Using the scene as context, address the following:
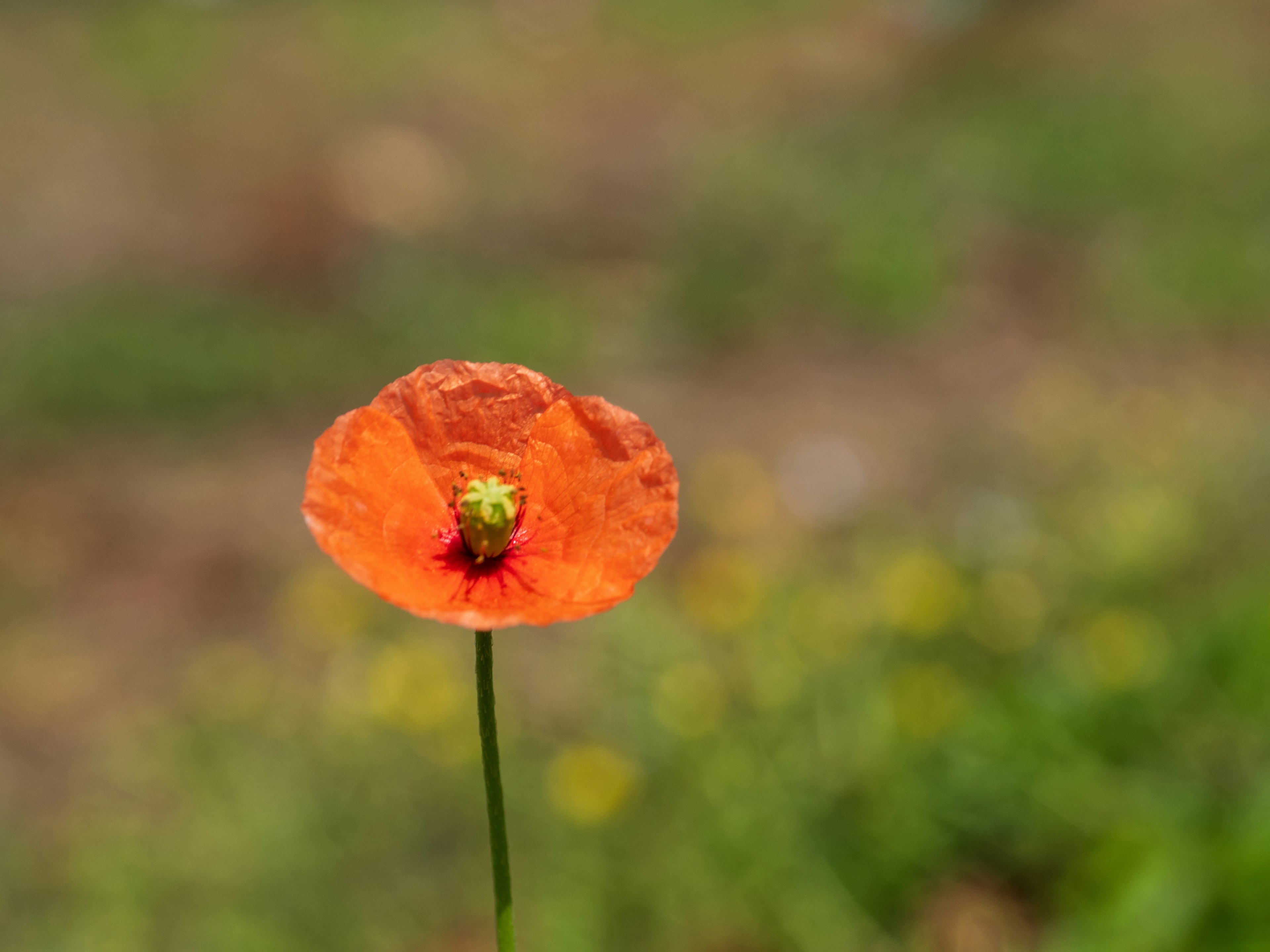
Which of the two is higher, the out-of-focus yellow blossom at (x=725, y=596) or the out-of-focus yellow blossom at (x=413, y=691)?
the out-of-focus yellow blossom at (x=725, y=596)

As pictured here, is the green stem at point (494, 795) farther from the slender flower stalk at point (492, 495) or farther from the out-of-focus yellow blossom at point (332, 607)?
the out-of-focus yellow blossom at point (332, 607)

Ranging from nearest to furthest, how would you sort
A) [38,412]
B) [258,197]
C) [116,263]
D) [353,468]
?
[353,468], [38,412], [116,263], [258,197]

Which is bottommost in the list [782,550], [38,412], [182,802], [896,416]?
[182,802]

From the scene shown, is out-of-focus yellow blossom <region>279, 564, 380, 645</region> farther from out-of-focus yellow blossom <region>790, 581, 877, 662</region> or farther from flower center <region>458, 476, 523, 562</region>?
flower center <region>458, 476, 523, 562</region>

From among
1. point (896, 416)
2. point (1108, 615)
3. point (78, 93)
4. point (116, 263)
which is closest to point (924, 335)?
point (896, 416)

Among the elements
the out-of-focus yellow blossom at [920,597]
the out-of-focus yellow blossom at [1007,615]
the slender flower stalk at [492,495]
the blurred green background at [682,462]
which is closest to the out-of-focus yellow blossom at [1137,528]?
the blurred green background at [682,462]

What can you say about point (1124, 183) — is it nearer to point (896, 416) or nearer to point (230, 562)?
point (896, 416)
